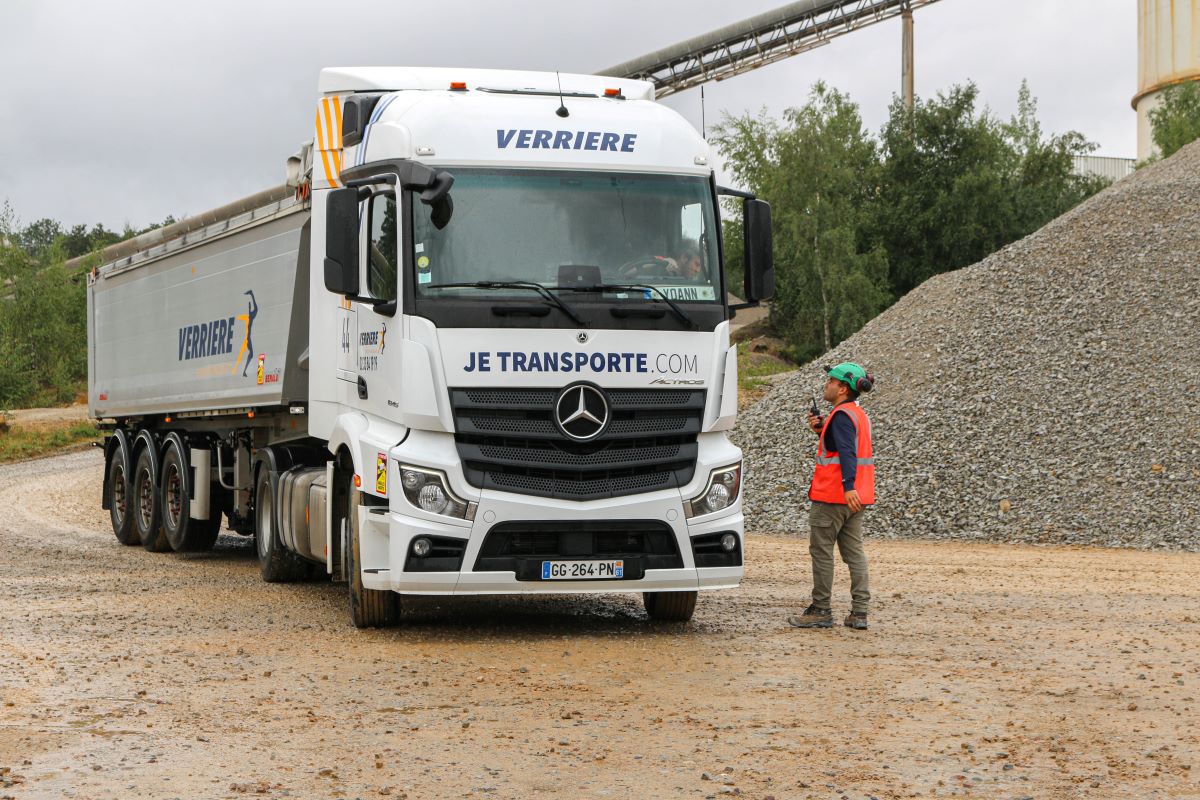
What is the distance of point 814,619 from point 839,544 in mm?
606

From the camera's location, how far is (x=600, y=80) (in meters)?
10.7

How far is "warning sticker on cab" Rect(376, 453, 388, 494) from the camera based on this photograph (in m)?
9.37

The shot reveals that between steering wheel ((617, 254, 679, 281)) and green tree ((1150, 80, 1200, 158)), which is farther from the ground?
Answer: green tree ((1150, 80, 1200, 158))

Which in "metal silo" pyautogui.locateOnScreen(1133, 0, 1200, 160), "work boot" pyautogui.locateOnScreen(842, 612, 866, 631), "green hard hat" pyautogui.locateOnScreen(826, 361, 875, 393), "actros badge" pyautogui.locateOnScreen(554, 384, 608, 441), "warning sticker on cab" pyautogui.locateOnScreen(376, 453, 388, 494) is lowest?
"work boot" pyautogui.locateOnScreen(842, 612, 866, 631)

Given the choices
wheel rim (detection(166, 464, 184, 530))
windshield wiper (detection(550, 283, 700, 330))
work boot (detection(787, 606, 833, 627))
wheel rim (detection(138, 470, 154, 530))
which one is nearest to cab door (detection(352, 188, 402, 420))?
windshield wiper (detection(550, 283, 700, 330))

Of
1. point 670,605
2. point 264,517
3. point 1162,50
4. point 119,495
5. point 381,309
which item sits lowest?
point 670,605

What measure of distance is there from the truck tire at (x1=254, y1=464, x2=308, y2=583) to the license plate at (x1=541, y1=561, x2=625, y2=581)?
427 cm

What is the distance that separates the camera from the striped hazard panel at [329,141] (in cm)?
1077

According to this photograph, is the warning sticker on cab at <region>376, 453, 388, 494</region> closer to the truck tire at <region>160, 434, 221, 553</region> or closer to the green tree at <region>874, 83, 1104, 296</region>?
the truck tire at <region>160, 434, 221, 553</region>

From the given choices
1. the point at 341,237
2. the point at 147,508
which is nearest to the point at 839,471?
the point at 341,237

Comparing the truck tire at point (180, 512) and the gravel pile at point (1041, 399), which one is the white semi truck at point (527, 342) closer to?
the truck tire at point (180, 512)

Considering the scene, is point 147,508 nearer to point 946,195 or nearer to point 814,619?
point 814,619

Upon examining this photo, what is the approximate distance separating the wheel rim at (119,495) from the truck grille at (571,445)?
10.1 m

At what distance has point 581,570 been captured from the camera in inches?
370
